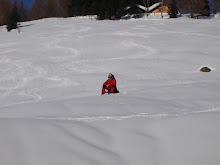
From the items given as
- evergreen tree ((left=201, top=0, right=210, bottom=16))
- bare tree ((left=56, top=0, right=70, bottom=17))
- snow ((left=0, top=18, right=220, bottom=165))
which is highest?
bare tree ((left=56, top=0, right=70, bottom=17))

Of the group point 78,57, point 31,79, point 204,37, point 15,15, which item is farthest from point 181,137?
point 15,15

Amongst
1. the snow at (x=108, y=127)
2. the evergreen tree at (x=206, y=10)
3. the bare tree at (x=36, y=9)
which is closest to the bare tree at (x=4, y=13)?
the bare tree at (x=36, y=9)

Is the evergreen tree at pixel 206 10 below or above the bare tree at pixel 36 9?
below

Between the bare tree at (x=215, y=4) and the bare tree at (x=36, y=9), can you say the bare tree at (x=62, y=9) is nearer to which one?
the bare tree at (x=36, y=9)

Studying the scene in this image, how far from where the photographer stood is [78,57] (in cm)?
1622

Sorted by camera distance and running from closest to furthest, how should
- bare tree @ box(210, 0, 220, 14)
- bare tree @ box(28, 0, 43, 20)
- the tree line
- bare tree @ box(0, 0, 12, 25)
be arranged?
1. the tree line
2. bare tree @ box(210, 0, 220, 14)
3. bare tree @ box(0, 0, 12, 25)
4. bare tree @ box(28, 0, 43, 20)

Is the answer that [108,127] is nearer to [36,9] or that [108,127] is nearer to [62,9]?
[62,9]

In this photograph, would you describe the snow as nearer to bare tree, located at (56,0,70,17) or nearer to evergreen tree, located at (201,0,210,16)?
evergreen tree, located at (201,0,210,16)

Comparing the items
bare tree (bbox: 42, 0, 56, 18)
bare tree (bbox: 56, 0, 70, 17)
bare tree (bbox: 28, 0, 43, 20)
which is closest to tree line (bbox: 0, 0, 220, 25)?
bare tree (bbox: 56, 0, 70, 17)

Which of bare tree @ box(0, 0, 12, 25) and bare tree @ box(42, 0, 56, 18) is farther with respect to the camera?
bare tree @ box(42, 0, 56, 18)

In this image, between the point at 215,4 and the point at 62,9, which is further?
the point at 62,9

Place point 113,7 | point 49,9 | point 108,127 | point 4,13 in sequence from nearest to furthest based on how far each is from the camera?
point 108,127, point 113,7, point 4,13, point 49,9

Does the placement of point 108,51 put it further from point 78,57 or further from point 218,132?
point 218,132

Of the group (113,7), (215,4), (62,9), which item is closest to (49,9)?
(62,9)
